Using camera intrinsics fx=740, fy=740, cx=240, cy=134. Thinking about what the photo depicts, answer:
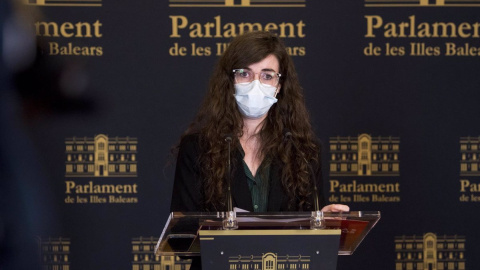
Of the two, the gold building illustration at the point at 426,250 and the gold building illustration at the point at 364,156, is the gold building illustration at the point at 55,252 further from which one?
the gold building illustration at the point at 426,250

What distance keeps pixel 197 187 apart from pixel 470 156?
7.50 ft

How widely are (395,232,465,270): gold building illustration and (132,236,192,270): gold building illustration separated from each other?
1.27 m

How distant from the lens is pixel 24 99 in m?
4.28

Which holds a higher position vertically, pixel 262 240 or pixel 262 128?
pixel 262 128

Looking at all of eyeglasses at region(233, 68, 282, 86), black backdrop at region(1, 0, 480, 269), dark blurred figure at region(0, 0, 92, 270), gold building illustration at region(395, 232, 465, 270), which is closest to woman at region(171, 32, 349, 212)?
eyeglasses at region(233, 68, 282, 86)

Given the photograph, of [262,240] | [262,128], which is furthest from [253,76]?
[262,240]

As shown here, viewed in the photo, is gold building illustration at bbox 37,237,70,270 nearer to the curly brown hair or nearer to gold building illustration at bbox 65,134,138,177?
gold building illustration at bbox 65,134,138,177

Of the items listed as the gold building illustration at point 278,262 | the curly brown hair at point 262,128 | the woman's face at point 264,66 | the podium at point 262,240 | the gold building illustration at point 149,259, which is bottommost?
the gold building illustration at point 149,259

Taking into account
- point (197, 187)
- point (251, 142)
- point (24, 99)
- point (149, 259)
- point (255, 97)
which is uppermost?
point (24, 99)

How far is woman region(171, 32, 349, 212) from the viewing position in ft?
8.72

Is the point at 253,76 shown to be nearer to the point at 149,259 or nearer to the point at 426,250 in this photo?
the point at 149,259

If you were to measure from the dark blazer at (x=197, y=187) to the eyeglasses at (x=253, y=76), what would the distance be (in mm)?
283

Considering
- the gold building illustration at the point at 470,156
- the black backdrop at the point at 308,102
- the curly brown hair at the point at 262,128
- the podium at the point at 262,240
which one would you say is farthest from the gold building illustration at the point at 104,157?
the podium at the point at 262,240

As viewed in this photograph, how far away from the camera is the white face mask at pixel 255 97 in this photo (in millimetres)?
2699
